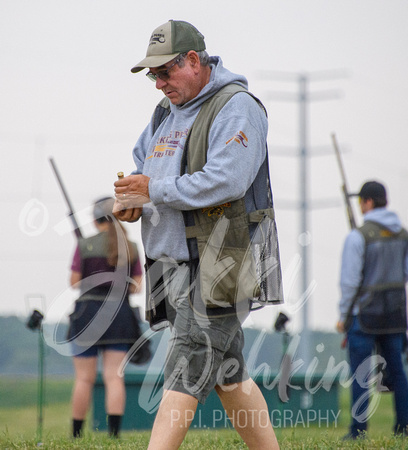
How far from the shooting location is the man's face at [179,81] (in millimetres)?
3033

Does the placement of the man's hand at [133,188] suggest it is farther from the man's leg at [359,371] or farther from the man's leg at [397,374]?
the man's leg at [397,374]

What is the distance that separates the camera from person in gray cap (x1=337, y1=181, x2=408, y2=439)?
5254mm

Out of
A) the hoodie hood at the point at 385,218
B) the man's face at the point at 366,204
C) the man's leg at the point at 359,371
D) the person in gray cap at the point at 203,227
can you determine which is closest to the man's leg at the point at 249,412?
the person in gray cap at the point at 203,227

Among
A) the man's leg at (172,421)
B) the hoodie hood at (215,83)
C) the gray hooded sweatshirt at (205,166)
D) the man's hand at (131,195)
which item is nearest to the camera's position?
the man's leg at (172,421)

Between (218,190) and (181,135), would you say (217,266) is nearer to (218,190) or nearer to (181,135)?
(218,190)

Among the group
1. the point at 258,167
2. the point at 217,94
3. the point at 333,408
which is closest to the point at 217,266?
the point at 258,167

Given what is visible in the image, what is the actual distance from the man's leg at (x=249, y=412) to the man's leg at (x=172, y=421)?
242 mm

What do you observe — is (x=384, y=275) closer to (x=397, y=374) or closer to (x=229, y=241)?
(x=397, y=374)

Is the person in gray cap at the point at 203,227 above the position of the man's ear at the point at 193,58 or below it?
below

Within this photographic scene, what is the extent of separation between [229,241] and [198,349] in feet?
1.44

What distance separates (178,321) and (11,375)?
22.9 ft

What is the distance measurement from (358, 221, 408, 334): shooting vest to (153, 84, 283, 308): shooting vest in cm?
257

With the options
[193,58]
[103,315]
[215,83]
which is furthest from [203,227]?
[103,315]

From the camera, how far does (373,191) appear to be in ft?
18.6
